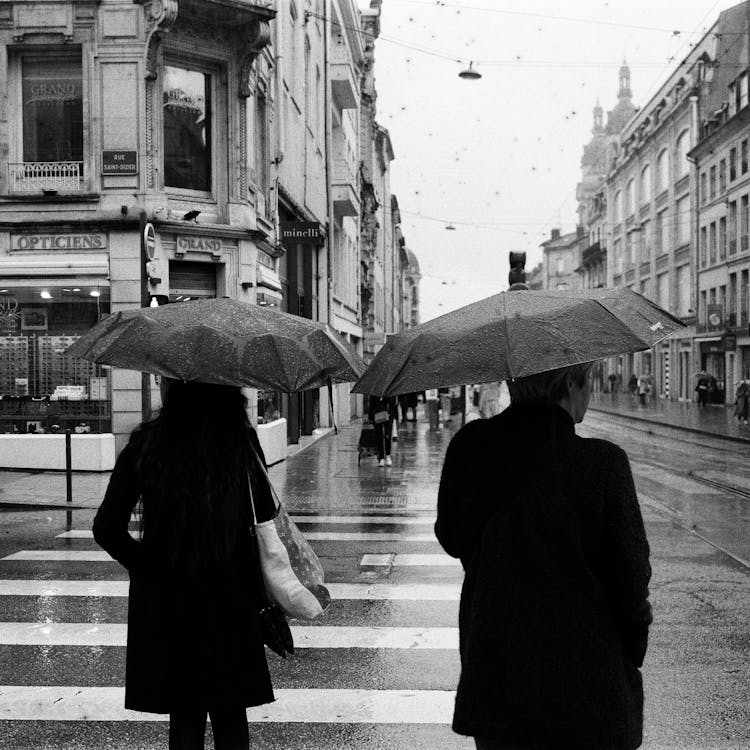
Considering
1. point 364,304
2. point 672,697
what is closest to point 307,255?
point 364,304

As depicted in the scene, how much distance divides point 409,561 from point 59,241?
422 inches

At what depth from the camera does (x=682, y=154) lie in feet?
189

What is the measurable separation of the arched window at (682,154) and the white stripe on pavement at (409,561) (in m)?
51.4

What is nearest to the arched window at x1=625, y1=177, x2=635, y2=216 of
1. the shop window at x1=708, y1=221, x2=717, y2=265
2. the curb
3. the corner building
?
the shop window at x1=708, y1=221, x2=717, y2=265

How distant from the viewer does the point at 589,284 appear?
9612 centimetres

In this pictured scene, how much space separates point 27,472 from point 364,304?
31773mm

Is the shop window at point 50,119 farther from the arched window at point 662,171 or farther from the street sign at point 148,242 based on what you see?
the arched window at point 662,171

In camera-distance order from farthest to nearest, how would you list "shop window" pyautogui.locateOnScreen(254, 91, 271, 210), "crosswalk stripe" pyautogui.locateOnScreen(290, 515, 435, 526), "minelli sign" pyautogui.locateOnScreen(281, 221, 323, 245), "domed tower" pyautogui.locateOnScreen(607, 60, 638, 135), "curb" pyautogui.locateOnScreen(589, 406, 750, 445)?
"domed tower" pyautogui.locateOnScreen(607, 60, 638, 135) → "curb" pyautogui.locateOnScreen(589, 406, 750, 445) → "minelli sign" pyautogui.locateOnScreen(281, 221, 323, 245) → "shop window" pyautogui.locateOnScreen(254, 91, 271, 210) → "crosswalk stripe" pyautogui.locateOnScreen(290, 515, 435, 526)

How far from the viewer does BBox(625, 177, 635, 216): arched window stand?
69950 mm

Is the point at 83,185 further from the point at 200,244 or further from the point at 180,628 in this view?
the point at 180,628

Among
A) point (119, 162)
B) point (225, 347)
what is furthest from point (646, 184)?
point (225, 347)

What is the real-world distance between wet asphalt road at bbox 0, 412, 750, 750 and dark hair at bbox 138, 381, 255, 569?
1.77 metres

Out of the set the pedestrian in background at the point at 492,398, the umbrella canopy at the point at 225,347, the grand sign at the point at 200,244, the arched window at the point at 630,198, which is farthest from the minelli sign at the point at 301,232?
the arched window at the point at 630,198

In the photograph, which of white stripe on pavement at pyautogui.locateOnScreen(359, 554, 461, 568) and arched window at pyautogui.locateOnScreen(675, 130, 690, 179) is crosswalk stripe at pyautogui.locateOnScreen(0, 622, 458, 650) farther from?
arched window at pyautogui.locateOnScreen(675, 130, 690, 179)
